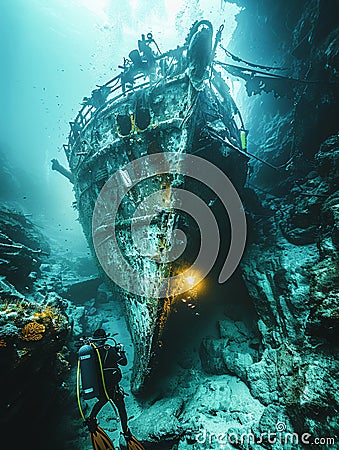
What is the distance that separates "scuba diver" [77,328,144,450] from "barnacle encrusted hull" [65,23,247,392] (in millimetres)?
961

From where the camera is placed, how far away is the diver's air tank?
115 inches

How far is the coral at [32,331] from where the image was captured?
323 centimetres

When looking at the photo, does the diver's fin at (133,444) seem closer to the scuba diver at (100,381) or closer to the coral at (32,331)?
the scuba diver at (100,381)

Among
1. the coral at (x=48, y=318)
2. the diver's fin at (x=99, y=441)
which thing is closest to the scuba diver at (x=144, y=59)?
the coral at (x=48, y=318)

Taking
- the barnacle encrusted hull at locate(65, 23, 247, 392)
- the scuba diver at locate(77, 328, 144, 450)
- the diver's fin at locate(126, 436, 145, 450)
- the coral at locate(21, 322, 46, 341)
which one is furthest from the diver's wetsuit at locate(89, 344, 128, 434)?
the coral at locate(21, 322, 46, 341)

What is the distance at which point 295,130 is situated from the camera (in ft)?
25.7

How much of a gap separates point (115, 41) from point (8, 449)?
61804mm

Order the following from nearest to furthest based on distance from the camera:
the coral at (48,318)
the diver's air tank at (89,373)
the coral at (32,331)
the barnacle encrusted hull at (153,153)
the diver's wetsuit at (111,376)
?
the diver's air tank at (89,373), the diver's wetsuit at (111,376), the coral at (32,331), the coral at (48,318), the barnacle encrusted hull at (153,153)

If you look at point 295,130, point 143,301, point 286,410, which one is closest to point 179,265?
point 143,301

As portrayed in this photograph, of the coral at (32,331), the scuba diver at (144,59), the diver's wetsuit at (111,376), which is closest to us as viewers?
the diver's wetsuit at (111,376)

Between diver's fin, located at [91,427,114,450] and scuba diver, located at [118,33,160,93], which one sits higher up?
scuba diver, located at [118,33,160,93]

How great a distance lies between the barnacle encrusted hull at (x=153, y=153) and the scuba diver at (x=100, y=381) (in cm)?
96

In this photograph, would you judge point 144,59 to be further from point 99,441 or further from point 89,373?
point 99,441

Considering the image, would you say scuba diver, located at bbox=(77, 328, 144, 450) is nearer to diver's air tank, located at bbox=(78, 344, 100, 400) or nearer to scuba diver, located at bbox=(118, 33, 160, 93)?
diver's air tank, located at bbox=(78, 344, 100, 400)
